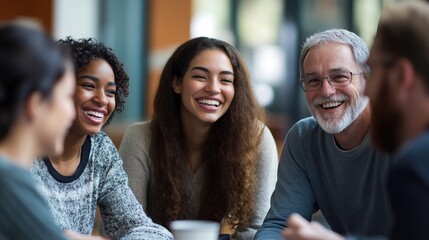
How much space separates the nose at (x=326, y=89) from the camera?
7.21 feet

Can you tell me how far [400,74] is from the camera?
1359 millimetres

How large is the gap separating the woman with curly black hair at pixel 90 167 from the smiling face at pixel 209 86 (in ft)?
1.35

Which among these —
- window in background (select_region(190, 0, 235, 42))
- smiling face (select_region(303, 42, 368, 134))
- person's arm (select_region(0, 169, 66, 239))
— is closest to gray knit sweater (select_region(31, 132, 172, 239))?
smiling face (select_region(303, 42, 368, 134))

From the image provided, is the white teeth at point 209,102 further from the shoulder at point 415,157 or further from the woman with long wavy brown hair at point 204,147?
the shoulder at point 415,157

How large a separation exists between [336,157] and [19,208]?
1192 mm

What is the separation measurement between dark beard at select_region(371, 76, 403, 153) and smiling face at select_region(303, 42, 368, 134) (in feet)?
2.48

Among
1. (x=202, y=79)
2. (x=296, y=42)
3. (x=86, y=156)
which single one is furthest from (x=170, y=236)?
(x=296, y=42)

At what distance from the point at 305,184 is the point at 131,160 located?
0.65m

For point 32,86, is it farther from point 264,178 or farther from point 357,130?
point 264,178

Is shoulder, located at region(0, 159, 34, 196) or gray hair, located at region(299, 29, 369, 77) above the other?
Result: gray hair, located at region(299, 29, 369, 77)

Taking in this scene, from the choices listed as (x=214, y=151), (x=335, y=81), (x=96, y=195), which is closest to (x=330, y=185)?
(x=335, y=81)

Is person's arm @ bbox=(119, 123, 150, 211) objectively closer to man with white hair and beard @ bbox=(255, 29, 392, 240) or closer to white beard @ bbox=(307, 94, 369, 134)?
man with white hair and beard @ bbox=(255, 29, 392, 240)

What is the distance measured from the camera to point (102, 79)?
2.22 m

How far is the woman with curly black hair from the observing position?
211 cm
